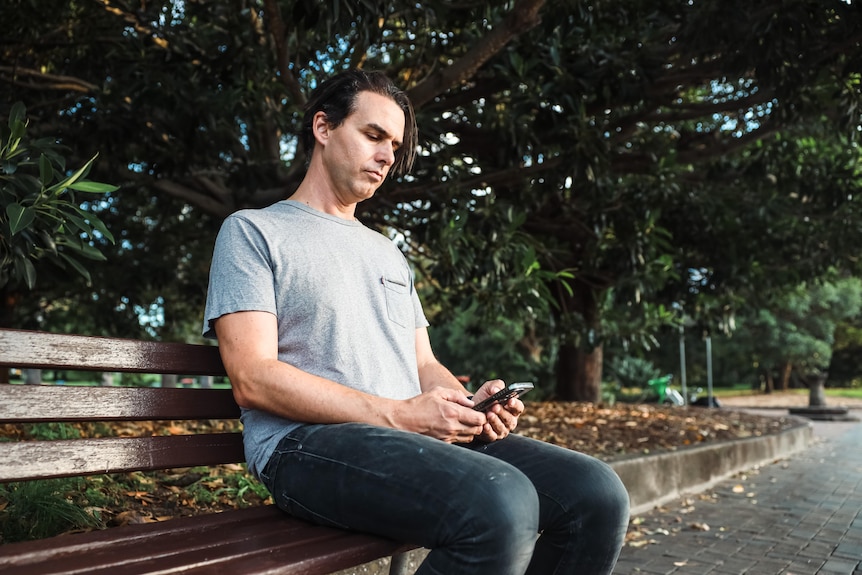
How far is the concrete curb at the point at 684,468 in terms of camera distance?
526 centimetres

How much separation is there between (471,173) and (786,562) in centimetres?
360

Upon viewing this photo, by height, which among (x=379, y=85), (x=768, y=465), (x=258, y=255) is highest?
(x=379, y=85)

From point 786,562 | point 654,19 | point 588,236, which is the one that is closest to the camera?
point 786,562

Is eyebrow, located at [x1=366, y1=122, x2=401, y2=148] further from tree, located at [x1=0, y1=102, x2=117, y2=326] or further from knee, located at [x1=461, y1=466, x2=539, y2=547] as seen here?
knee, located at [x1=461, y1=466, x2=539, y2=547]

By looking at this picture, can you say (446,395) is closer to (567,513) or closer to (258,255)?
(567,513)

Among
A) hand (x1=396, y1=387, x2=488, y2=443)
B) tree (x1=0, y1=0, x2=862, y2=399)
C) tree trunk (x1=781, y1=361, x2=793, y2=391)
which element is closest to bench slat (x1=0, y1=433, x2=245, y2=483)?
hand (x1=396, y1=387, x2=488, y2=443)

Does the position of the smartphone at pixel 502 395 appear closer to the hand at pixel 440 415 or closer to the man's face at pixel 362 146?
the hand at pixel 440 415

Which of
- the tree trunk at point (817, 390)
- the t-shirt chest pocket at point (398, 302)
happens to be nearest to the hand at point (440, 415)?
the t-shirt chest pocket at point (398, 302)

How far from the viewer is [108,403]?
2.12 metres

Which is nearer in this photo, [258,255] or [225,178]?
[258,255]

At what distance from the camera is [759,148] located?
8156mm

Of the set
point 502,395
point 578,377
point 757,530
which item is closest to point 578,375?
point 578,377

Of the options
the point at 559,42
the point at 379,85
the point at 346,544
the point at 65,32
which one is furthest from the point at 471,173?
the point at 346,544

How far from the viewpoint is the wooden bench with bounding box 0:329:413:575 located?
1707 mm
